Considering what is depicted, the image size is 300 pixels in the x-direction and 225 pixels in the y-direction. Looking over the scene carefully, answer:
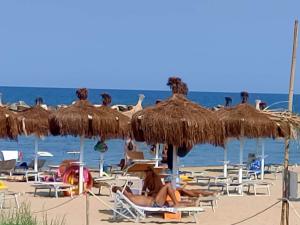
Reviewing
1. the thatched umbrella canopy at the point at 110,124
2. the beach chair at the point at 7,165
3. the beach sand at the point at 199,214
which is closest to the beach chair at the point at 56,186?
the beach sand at the point at 199,214

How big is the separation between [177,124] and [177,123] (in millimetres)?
17

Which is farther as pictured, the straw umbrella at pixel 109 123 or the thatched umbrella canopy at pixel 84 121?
the straw umbrella at pixel 109 123

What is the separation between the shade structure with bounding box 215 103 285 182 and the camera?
1464 cm

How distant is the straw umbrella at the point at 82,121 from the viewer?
556 inches

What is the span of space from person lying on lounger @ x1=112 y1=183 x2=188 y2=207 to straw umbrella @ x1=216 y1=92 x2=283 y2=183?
339 centimetres

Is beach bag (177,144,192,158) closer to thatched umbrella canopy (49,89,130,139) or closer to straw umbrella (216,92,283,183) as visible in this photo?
straw umbrella (216,92,283,183)

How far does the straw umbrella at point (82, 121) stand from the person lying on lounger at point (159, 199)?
291 cm

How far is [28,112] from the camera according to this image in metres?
16.9

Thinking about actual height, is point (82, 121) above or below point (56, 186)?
above

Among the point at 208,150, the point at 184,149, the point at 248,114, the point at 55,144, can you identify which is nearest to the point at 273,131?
the point at 248,114

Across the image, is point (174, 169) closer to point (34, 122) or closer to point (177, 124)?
point (177, 124)

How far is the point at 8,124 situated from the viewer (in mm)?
15883

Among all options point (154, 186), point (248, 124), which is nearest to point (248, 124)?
point (248, 124)

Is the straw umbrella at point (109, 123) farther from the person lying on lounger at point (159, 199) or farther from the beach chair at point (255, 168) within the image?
the beach chair at point (255, 168)
